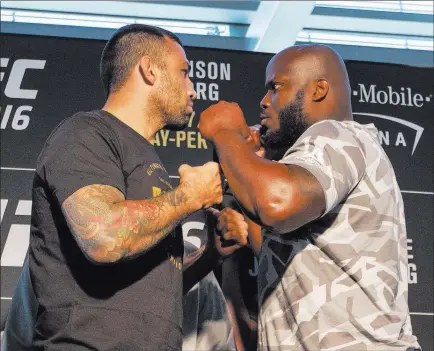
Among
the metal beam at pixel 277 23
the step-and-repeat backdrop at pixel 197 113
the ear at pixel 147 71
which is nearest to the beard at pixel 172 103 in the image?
the ear at pixel 147 71

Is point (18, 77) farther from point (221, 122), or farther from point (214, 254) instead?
point (221, 122)

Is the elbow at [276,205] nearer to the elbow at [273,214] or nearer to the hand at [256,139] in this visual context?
the elbow at [273,214]

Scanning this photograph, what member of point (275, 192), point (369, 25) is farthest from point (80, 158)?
point (369, 25)

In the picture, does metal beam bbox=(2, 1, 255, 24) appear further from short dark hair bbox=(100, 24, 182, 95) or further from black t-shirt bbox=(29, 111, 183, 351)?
black t-shirt bbox=(29, 111, 183, 351)

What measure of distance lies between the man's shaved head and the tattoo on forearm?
0.58 metres

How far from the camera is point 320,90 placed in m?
2.24

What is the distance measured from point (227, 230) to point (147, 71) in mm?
465

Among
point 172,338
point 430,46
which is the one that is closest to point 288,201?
point 172,338

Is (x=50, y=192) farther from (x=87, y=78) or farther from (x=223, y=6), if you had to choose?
(x=223, y=6)

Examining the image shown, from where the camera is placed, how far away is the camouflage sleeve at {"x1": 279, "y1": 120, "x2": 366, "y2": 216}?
1864mm

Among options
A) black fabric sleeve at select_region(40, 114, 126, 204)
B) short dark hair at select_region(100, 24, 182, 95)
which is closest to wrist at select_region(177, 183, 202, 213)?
black fabric sleeve at select_region(40, 114, 126, 204)

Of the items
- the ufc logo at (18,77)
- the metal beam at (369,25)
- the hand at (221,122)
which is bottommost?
the hand at (221,122)

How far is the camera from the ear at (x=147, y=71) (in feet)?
6.99

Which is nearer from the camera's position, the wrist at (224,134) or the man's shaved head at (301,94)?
the wrist at (224,134)
